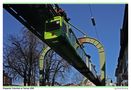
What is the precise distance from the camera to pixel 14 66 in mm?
6512

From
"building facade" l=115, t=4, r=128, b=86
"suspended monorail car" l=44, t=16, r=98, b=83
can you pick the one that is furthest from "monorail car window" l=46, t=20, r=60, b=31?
"building facade" l=115, t=4, r=128, b=86

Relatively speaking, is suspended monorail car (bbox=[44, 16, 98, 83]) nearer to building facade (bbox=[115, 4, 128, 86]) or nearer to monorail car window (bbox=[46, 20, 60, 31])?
monorail car window (bbox=[46, 20, 60, 31])

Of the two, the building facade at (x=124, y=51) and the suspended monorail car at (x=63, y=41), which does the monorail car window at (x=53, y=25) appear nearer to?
the suspended monorail car at (x=63, y=41)

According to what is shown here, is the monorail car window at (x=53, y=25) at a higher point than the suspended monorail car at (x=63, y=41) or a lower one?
higher

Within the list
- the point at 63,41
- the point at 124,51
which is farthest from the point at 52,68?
the point at 124,51

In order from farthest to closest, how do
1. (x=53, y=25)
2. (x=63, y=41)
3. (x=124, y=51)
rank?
(x=124, y=51)
(x=63, y=41)
(x=53, y=25)

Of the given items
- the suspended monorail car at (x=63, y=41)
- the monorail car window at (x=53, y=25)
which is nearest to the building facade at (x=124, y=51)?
the suspended monorail car at (x=63, y=41)

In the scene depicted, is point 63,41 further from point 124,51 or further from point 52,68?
point 124,51

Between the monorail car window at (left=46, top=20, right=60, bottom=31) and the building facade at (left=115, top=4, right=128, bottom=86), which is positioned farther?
the building facade at (left=115, top=4, right=128, bottom=86)

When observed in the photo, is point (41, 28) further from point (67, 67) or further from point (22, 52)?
point (67, 67)

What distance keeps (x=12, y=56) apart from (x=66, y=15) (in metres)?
1.20

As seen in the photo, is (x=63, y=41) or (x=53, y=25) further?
(x=63, y=41)

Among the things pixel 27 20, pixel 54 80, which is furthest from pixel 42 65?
pixel 27 20

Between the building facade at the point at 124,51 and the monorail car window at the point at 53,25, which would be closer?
the monorail car window at the point at 53,25
